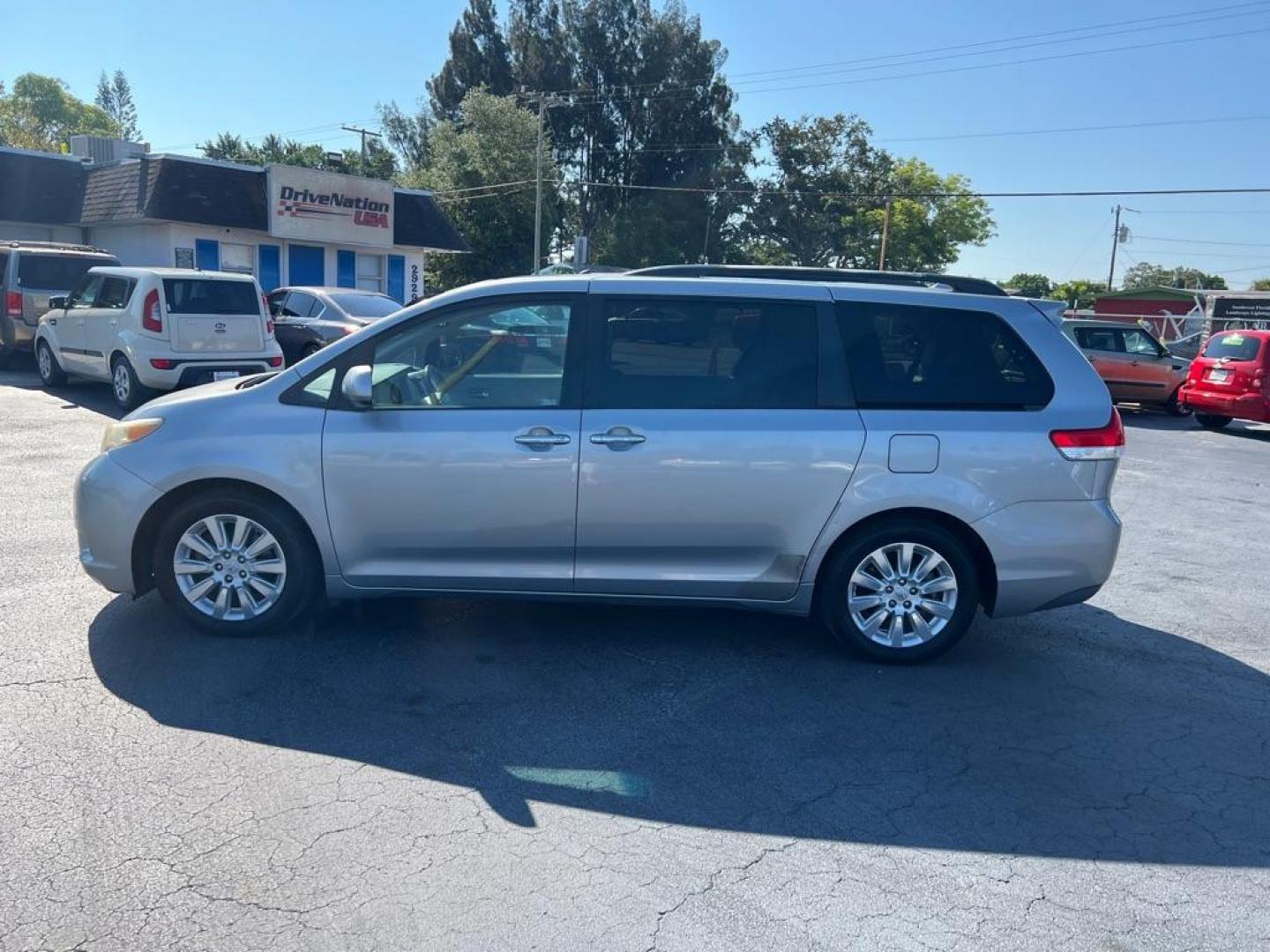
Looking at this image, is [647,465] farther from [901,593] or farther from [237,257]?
[237,257]

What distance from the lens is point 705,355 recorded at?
203 inches

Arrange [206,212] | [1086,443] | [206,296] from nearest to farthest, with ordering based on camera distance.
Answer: [1086,443], [206,296], [206,212]

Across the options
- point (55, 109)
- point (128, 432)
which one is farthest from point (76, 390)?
point (55, 109)

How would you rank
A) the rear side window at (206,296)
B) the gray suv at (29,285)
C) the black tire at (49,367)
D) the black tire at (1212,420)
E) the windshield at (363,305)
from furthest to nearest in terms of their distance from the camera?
the black tire at (1212,420), the windshield at (363,305), the gray suv at (29,285), the black tire at (49,367), the rear side window at (206,296)

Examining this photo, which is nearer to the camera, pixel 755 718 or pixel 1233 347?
pixel 755 718

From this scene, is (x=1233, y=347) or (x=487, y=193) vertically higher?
(x=487, y=193)

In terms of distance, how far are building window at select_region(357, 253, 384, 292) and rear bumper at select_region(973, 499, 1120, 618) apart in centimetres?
2679

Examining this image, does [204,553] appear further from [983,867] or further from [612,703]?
[983,867]

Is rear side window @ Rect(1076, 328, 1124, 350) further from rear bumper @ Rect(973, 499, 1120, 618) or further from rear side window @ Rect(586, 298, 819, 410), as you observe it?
rear side window @ Rect(586, 298, 819, 410)

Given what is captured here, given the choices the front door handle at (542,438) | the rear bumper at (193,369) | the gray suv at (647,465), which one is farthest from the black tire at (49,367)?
the front door handle at (542,438)

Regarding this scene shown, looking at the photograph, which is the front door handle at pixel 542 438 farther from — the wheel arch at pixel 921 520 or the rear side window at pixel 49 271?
the rear side window at pixel 49 271

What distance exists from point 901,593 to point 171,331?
10282 mm

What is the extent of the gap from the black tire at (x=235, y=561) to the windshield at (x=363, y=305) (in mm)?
12471

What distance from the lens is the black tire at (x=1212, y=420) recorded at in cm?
1773
